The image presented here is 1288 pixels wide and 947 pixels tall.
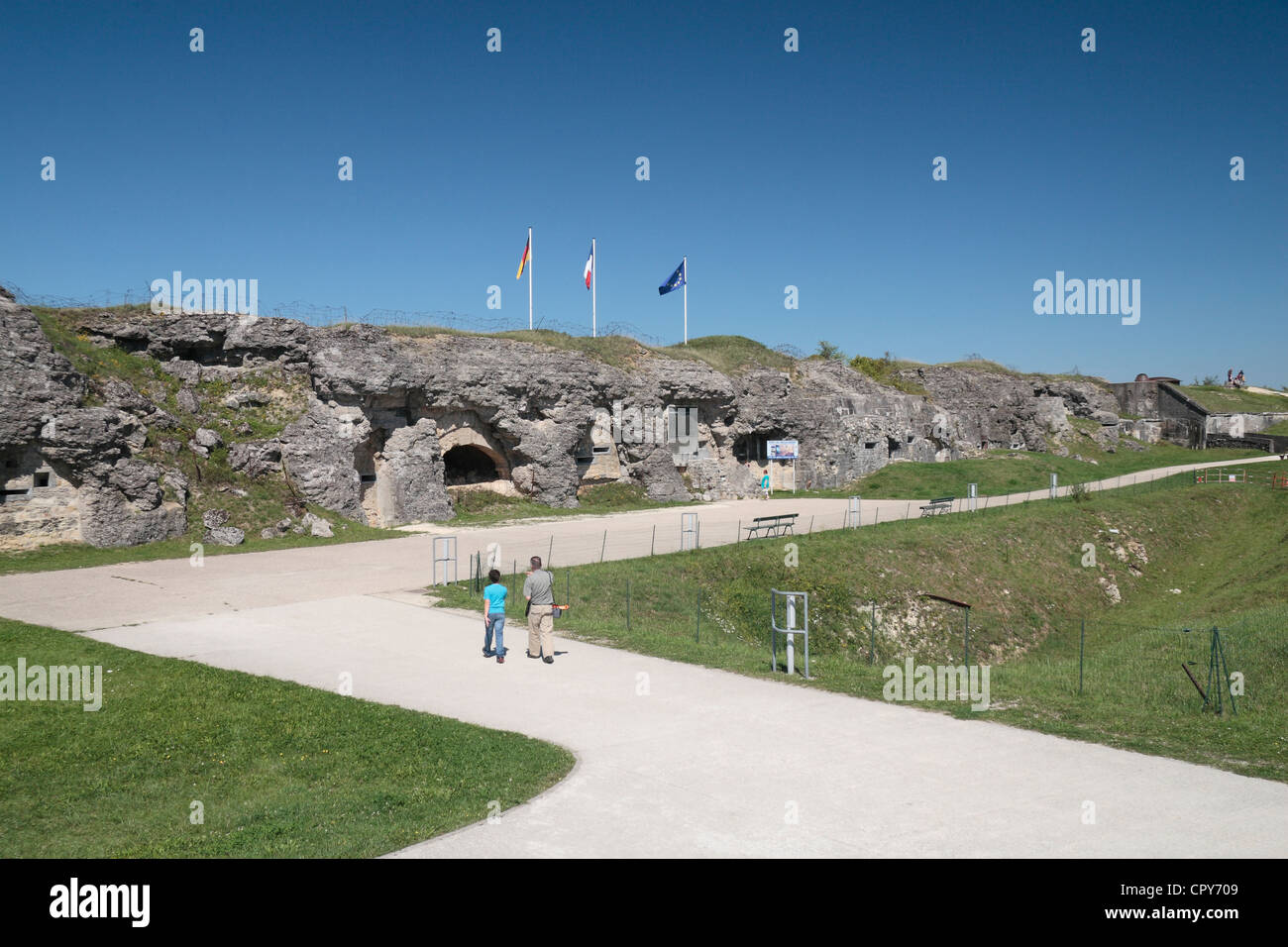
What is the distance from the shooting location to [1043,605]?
28781mm

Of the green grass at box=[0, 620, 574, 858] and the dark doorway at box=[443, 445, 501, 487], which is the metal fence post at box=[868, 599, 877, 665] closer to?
the green grass at box=[0, 620, 574, 858]

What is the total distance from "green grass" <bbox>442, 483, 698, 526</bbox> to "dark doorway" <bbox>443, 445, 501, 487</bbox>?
2.73m

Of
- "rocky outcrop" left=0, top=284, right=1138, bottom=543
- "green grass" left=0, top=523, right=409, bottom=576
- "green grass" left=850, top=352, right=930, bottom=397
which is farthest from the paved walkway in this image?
"green grass" left=850, top=352, right=930, bottom=397

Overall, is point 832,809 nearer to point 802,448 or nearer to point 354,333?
point 354,333

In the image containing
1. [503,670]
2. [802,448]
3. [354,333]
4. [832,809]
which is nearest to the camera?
[832,809]

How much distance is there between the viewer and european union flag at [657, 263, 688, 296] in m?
45.6

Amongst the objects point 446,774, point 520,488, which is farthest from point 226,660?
point 520,488

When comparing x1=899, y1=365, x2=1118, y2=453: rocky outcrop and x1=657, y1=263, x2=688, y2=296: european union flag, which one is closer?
x1=657, y1=263, x2=688, y2=296: european union flag

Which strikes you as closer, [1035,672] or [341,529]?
[1035,672]

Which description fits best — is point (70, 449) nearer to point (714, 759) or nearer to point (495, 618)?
point (495, 618)

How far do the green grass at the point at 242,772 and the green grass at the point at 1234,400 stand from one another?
2912 inches

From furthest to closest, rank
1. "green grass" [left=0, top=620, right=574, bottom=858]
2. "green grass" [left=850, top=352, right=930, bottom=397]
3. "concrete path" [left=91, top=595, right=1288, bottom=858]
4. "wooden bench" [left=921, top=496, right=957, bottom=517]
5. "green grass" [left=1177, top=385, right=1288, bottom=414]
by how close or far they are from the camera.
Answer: "green grass" [left=1177, top=385, right=1288, bottom=414]
"green grass" [left=850, top=352, right=930, bottom=397]
"wooden bench" [left=921, top=496, right=957, bottom=517]
"green grass" [left=0, top=620, right=574, bottom=858]
"concrete path" [left=91, top=595, right=1288, bottom=858]

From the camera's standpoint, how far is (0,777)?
1025 centimetres
